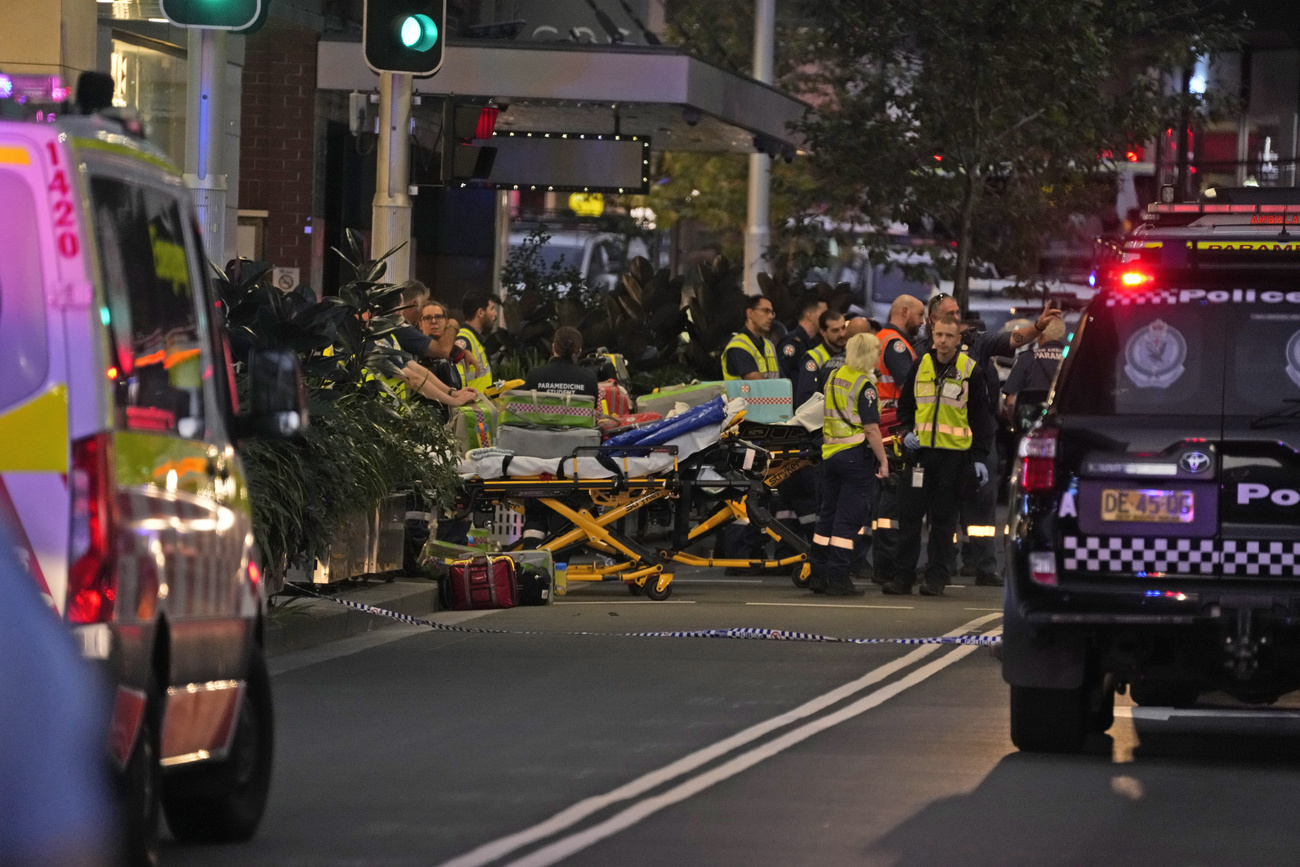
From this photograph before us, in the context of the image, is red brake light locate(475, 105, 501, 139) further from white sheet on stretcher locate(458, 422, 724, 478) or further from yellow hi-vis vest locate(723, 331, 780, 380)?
white sheet on stretcher locate(458, 422, 724, 478)

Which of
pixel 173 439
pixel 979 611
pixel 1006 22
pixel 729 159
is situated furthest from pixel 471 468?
pixel 729 159

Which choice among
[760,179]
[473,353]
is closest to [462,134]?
[473,353]

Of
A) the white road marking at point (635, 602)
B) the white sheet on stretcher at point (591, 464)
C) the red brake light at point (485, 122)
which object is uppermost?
the red brake light at point (485, 122)

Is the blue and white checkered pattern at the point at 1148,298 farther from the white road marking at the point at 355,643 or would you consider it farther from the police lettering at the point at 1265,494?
the white road marking at the point at 355,643

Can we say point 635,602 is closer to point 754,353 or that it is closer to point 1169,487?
point 754,353

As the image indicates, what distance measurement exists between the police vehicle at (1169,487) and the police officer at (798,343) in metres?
12.0

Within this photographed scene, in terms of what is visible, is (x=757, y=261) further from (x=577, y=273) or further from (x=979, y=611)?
(x=979, y=611)

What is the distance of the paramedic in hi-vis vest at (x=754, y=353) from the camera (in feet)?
69.7

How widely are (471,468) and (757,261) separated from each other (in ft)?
41.2

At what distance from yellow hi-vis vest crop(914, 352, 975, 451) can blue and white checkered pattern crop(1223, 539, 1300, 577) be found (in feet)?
27.4

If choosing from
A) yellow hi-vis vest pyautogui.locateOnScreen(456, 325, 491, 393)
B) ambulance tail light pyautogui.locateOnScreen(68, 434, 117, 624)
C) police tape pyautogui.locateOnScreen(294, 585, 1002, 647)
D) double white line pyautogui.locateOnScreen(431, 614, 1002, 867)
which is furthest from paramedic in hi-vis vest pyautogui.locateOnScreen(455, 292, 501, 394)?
ambulance tail light pyautogui.locateOnScreen(68, 434, 117, 624)

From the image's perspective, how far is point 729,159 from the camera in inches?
1919

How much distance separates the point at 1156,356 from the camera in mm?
9992

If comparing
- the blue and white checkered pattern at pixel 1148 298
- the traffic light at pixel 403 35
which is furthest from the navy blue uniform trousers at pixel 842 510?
the blue and white checkered pattern at pixel 1148 298
